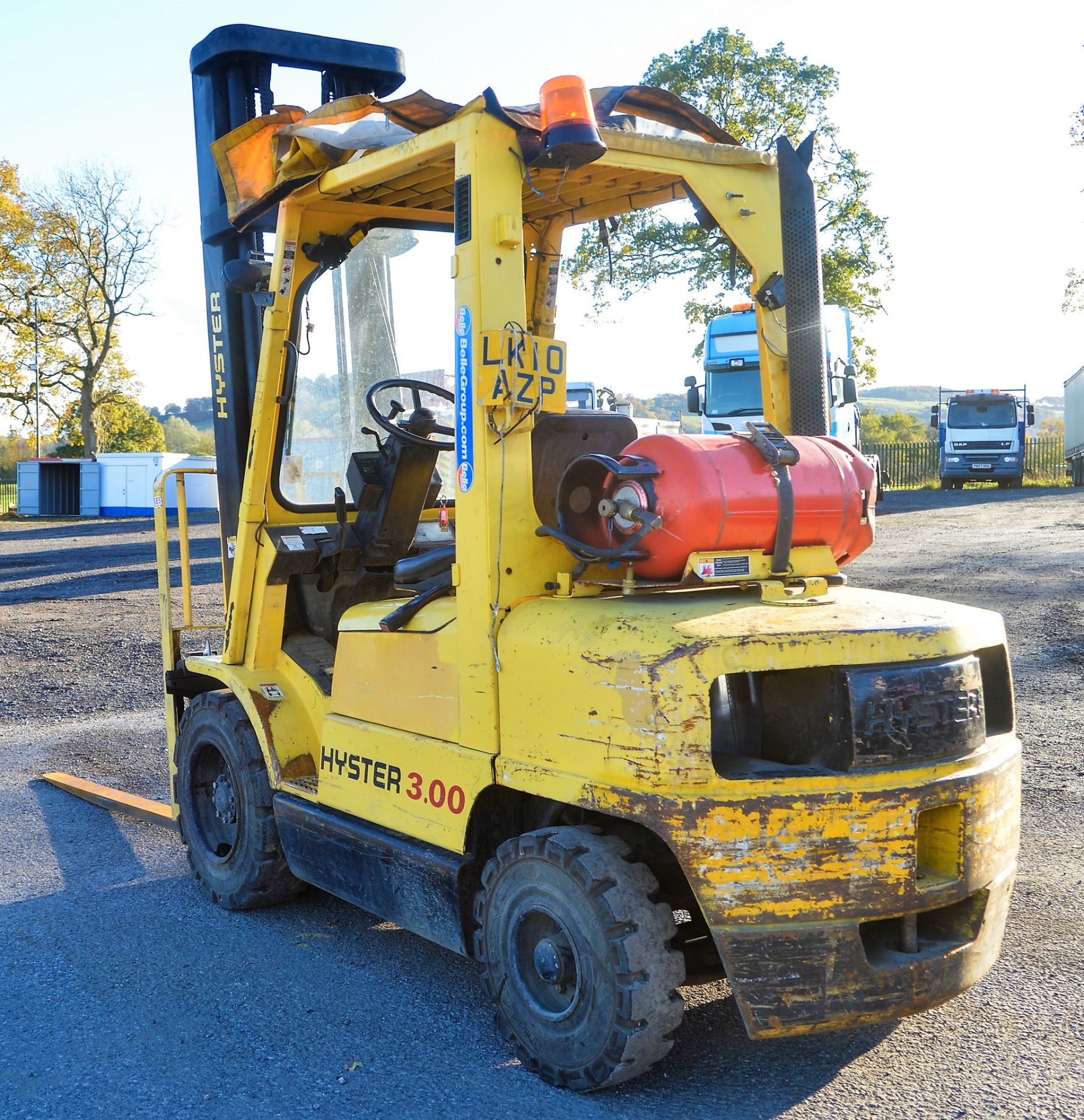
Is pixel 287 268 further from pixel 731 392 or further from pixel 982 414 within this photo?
pixel 982 414

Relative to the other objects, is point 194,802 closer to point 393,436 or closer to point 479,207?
point 393,436

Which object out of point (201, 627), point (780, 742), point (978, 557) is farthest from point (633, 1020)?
point (978, 557)

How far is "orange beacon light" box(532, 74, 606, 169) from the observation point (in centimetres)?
317

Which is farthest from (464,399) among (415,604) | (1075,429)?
(1075,429)

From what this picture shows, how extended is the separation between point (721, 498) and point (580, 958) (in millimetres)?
1312

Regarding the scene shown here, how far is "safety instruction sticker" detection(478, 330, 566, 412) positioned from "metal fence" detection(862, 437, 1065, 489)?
37871mm

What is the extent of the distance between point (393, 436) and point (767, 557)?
178 centimetres

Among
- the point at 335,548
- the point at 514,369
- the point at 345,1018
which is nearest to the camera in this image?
the point at 514,369

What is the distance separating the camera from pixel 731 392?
20.5 meters

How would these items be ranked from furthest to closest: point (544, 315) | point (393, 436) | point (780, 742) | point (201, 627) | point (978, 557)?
point (978, 557) → point (201, 627) → point (544, 315) → point (393, 436) → point (780, 742)

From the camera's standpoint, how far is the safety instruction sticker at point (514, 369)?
335cm

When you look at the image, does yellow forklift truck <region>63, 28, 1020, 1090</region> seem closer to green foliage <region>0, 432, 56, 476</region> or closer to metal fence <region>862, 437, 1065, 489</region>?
metal fence <region>862, 437, 1065, 489</region>

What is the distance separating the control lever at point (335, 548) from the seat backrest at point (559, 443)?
4.14 feet

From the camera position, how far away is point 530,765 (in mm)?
3268
